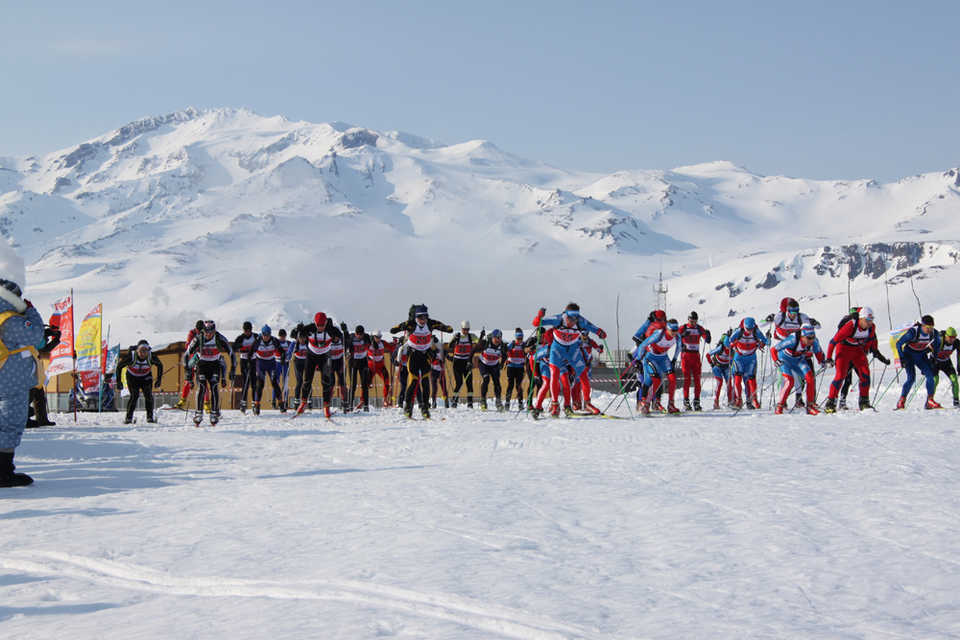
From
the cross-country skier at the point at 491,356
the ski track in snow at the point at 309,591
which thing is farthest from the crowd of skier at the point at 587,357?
the ski track in snow at the point at 309,591

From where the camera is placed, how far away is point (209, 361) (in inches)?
580

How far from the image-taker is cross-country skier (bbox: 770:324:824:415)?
14.1 m

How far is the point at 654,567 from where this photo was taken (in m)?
4.09

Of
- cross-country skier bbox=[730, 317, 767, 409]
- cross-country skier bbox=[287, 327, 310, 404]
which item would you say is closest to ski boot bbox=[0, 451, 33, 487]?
cross-country skier bbox=[287, 327, 310, 404]

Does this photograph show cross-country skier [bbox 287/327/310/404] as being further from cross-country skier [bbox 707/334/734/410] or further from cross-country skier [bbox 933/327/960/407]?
cross-country skier [bbox 933/327/960/407]

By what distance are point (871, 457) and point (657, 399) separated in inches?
A: 308

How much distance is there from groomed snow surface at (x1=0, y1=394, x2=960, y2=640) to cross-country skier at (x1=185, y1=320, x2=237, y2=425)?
236 inches

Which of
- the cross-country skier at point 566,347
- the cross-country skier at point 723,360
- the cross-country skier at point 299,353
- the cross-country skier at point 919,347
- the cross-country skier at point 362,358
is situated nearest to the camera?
the cross-country skier at point 566,347

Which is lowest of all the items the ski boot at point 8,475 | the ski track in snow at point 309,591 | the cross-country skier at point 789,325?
the ski track in snow at point 309,591

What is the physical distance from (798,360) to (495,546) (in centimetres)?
1097

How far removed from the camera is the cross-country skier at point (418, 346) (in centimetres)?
1418

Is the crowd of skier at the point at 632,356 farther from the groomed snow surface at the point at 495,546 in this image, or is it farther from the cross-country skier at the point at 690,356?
the groomed snow surface at the point at 495,546

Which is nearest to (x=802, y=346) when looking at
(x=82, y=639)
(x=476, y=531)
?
(x=476, y=531)

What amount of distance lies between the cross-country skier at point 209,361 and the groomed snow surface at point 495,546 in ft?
19.7
